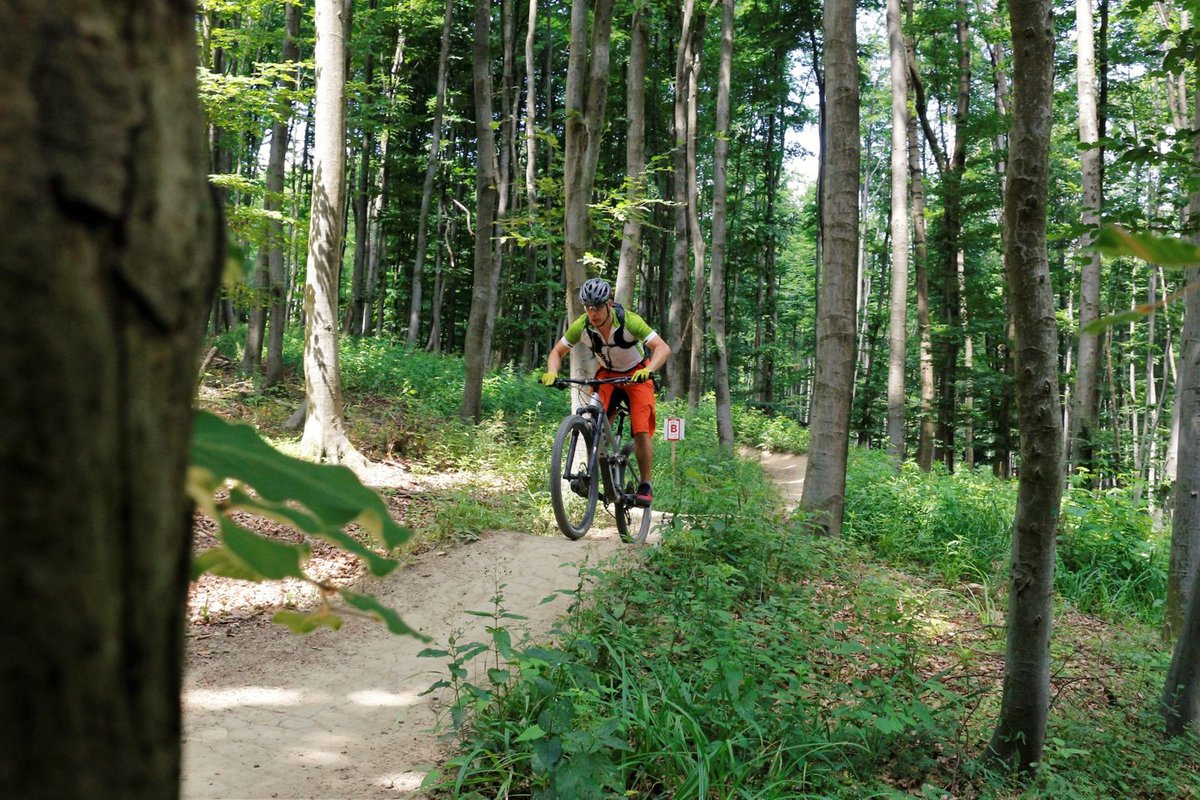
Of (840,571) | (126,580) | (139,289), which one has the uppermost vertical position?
Answer: (139,289)

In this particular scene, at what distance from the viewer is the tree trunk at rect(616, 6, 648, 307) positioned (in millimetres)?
10938

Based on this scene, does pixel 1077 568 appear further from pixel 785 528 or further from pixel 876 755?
pixel 876 755

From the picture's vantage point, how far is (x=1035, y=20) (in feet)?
12.2

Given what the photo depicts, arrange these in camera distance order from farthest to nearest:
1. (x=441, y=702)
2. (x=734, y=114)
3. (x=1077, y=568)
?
(x=734, y=114) → (x=1077, y=568) → (x=441, y=702)

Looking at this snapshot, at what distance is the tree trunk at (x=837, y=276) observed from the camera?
7.39 m

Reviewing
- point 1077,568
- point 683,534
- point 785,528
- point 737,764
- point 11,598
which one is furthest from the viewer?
point 1077,568

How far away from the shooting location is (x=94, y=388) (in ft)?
1.25

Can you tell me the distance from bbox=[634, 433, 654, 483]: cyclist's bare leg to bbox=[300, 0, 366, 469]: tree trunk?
336 cm

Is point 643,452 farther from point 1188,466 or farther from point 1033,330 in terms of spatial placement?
point 1188,466

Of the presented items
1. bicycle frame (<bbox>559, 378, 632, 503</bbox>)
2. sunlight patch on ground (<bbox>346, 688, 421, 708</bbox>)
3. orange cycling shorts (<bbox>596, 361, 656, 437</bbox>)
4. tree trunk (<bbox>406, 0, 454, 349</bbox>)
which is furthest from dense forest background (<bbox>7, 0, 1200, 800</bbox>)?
orange cycling shorts (<bbox>596, 361, 656, 437</bbox>)

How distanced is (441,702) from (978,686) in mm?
3416

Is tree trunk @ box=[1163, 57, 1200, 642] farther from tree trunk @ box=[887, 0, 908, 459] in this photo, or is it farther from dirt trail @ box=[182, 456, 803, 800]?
tree trunk @ box=[887, 0, 908, 459]

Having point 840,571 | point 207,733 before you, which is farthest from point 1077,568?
point 207,733

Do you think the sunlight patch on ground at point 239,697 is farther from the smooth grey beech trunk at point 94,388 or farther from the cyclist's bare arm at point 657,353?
the smooth grey beech trunk at point 94,388
